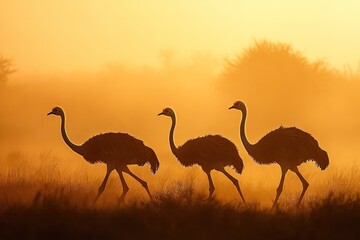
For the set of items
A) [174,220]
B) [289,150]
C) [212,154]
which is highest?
[289,150]

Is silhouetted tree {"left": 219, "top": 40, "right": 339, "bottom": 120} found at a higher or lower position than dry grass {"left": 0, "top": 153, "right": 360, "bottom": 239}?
higher

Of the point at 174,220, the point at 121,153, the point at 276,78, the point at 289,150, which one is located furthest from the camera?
the point at 276,78

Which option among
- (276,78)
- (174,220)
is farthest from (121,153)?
(276,78)

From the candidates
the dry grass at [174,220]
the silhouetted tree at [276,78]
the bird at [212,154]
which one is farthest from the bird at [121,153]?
the silhouetted tree at [276,78]

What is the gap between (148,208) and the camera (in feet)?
42.1

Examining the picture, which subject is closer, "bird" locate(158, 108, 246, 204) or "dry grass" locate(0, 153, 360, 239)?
"dry grass" locate(0, 153, 360, 239)

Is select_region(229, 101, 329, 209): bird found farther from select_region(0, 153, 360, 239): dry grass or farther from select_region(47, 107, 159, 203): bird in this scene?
select_region(0, 153, 360, 239): dry grass

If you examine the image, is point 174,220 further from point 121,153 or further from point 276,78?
point 276,78

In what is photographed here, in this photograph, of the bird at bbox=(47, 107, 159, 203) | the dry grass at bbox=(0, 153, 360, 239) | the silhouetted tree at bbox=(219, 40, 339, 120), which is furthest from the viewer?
the silhouetted tree at bbox=(219, 40, 339, 120)

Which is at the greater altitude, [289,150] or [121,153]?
[289,150]

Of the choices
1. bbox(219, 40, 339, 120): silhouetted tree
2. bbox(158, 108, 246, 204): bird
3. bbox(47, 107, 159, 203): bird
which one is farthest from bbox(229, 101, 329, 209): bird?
bbox(219, 40, 339, 120): silhouetted tree

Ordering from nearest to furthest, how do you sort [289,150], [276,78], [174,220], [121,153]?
[174,220] → [121,153] → [289,150] → [276,78]

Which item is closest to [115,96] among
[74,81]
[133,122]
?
[74,81]

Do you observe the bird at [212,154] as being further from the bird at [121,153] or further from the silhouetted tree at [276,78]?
the silhouetted tree at [276,78]
